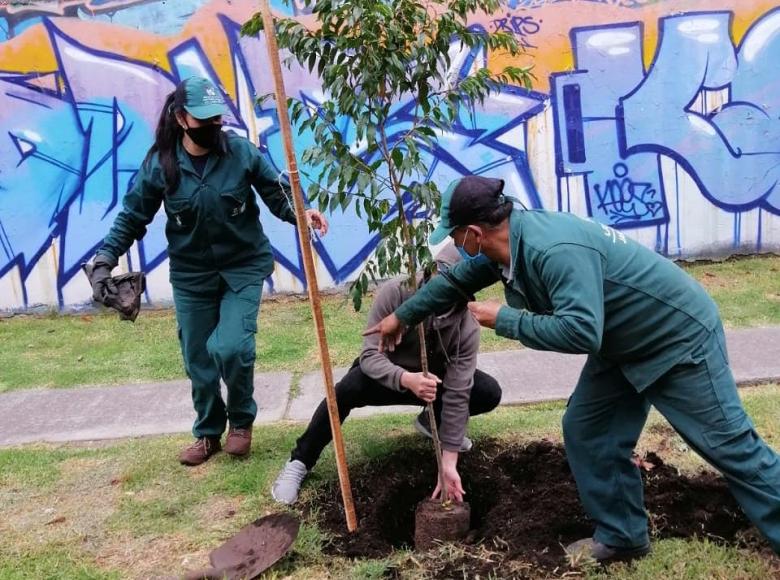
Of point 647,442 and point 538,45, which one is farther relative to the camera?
point 538,45

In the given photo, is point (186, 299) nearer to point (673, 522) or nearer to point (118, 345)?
point (673, 522)

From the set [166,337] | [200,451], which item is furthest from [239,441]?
[166,337]

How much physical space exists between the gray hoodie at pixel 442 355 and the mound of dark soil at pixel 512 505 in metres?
0.39

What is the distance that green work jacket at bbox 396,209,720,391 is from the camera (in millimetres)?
2525

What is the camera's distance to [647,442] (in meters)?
4.10

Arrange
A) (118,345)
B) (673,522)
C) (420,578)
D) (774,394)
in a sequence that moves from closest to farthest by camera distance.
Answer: (420,578) < (673,522) < (774,394) < (118,345)

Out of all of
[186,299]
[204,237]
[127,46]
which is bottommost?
[186,299]

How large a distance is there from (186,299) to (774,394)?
3.43 meters

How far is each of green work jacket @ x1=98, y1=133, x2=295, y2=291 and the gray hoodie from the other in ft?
2.46

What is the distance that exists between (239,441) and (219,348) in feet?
1.96

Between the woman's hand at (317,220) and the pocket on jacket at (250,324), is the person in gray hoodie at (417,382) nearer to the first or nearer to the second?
the woman's hand at (317,220)

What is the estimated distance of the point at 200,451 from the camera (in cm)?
432

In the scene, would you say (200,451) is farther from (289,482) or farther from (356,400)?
(356,400)

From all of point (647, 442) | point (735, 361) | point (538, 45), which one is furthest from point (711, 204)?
point (647, 442)
